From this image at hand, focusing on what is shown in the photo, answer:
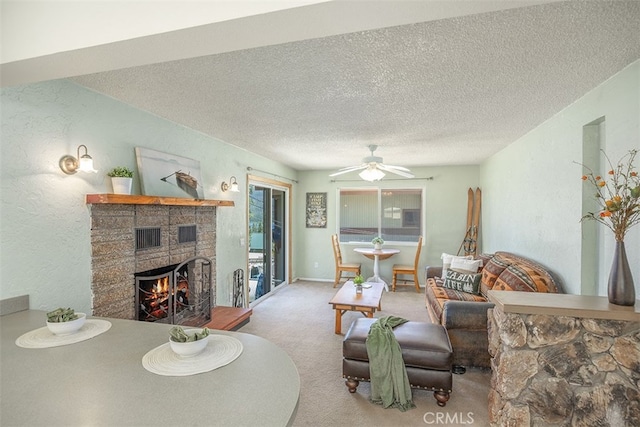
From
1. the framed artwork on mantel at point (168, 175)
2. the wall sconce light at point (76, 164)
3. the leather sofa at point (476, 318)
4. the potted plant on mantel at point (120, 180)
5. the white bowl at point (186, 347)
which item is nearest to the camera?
the white bowl at point (186, 347)

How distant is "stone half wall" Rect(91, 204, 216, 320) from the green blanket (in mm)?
2124

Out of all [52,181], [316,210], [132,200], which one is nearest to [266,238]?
[316,210]

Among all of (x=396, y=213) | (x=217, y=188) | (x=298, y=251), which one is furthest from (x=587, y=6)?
(x=298, y=251)

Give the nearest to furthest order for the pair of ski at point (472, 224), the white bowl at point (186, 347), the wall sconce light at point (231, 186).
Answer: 1. the white bowl at point (186, 347)
2. the wall sconce light at point (231, 186)
3. the pair of ski at point (472, 224)

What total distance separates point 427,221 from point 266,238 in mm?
3323

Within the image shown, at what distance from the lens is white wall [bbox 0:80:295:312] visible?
1.83 metres

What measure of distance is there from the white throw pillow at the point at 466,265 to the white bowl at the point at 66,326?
13.6 feet

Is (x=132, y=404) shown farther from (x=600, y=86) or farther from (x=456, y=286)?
(x=456, y=286)

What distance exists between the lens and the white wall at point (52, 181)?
5.99 ft

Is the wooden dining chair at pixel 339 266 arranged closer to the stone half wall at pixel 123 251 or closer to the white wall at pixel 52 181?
the stone half wall at pixel 123 251

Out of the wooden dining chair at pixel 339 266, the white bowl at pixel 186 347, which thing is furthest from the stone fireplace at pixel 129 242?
the wooden dining chair at pixel 339 266

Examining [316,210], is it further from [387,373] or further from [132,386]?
[132,386]

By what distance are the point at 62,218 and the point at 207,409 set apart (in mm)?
1978

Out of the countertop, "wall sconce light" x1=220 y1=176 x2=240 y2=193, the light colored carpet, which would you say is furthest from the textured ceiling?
the light colored carpet
